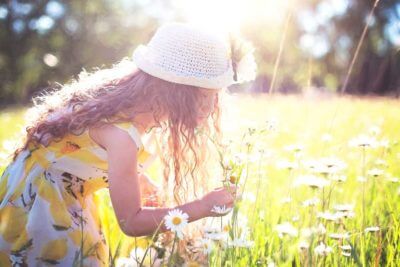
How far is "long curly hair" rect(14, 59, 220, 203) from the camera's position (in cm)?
199

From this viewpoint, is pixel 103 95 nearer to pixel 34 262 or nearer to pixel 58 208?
pixel 58 208

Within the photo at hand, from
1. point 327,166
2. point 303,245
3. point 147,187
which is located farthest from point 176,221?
point 147,187

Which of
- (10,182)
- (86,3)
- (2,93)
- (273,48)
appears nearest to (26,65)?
(2,93)

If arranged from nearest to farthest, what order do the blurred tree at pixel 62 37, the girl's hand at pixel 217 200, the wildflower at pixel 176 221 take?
the wildflower at pixel 176 221
the girl's hand at pixel 217 200
the blurred tree at pixel 62 37

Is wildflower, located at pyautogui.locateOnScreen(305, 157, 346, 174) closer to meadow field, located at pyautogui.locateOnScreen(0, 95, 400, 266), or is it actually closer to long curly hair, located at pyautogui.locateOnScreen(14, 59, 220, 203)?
meadow field, located at pyautogui.locateOnScreen(0, 95, 400, 266)

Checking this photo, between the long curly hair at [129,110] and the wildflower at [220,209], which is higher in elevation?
the long curly hair at [129,110]

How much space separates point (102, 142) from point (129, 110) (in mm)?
150

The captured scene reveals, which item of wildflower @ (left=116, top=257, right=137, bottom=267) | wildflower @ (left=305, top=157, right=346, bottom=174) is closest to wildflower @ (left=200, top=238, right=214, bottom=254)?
wildflower @ (left=116, top=257, right=137, bottom=267)

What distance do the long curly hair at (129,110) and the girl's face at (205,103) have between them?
0.07ft

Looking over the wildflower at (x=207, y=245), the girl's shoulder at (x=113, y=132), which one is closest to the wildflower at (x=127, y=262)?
the wildflower at (x=207, y=245)

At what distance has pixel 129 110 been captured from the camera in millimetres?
2008

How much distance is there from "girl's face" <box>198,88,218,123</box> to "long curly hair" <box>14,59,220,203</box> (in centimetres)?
2

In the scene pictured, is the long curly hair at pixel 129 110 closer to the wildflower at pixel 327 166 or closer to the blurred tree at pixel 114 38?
the wildflower at pixel 327 166

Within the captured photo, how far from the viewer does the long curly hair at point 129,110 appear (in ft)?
6.53
